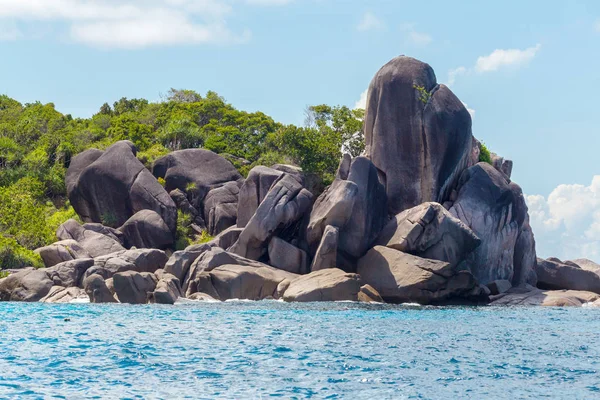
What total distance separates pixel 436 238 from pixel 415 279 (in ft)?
12.8

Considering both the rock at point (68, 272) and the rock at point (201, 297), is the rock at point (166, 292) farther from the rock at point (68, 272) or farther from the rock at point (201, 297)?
the rock at point (68, 272)

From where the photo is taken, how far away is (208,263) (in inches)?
1575

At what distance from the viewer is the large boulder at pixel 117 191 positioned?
52750 mm

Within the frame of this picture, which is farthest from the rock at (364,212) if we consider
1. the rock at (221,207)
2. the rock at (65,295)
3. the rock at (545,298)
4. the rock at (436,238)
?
the rock at (65,295)

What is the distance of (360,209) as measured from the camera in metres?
43.1

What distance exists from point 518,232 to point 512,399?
34.8 m

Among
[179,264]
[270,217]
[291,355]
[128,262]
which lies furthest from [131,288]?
[291,355]

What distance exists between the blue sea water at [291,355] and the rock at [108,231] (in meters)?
17.0

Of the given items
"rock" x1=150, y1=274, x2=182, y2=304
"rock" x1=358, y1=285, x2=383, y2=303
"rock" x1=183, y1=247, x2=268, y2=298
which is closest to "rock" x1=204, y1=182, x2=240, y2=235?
"rock" x1=183, y1=247, x2=268, y2=298

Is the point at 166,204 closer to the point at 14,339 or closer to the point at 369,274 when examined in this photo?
the point at 369,274

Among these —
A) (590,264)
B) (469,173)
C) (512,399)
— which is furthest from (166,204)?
(512,399)

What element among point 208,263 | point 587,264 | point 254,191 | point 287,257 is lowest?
point 208,263

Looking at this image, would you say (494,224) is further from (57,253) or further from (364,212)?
(57,253)

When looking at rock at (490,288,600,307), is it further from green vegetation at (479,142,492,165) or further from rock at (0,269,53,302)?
rock at (0,269,53,302)
